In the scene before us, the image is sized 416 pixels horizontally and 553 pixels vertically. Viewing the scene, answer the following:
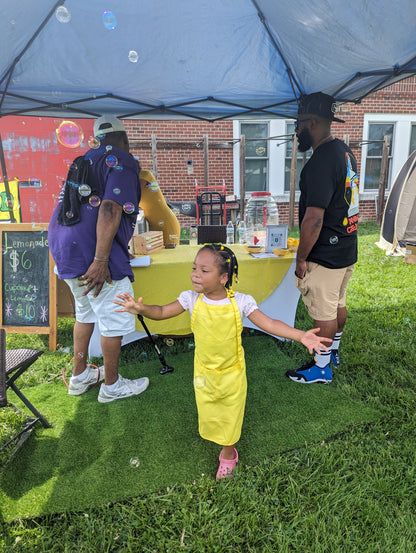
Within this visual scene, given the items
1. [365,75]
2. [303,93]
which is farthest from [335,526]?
[303,93]

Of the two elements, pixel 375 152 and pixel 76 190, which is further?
pixel 375 152

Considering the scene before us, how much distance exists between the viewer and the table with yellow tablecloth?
3156 millimetres

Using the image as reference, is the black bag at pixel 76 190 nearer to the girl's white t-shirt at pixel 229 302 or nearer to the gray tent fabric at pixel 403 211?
the girl's white t-shirt at pixel 229 302

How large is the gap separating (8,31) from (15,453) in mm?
3200

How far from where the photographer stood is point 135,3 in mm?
2490

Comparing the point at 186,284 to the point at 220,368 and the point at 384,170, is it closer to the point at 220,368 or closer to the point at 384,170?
the point at 220,368

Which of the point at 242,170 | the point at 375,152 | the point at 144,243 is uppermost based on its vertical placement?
the point at 375,152

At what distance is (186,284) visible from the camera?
3207mm

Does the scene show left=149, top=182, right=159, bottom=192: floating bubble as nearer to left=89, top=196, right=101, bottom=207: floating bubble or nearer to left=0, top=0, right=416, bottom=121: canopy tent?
left=0, top=0, right=416, bottom=121: canopy tent

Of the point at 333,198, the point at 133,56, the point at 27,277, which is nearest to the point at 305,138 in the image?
the point at 333,198

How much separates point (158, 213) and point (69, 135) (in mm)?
1222

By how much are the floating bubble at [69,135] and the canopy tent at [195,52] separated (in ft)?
1.49

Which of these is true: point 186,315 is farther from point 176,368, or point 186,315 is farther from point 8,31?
point 8,31

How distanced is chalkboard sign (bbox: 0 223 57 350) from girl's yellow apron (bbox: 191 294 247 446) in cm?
238
